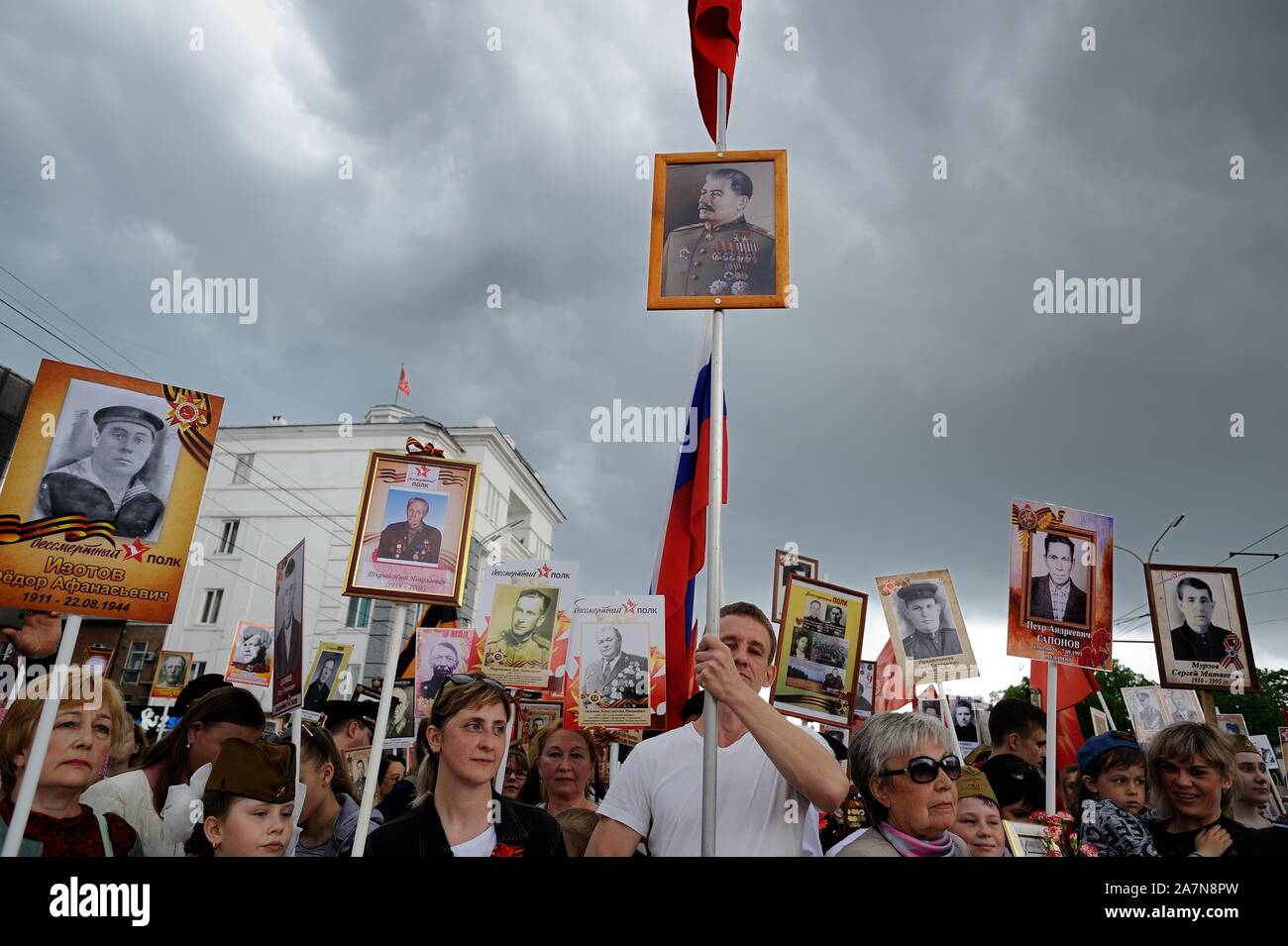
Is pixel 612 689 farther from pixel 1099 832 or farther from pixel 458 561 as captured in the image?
pixel 1099 832

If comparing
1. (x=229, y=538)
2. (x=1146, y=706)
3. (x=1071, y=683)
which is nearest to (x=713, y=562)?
(x=1071, y=683)

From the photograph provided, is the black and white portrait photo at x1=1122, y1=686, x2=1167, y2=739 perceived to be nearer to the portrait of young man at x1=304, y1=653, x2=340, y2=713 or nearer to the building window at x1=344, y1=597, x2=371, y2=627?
the portrait of young man at x1=304, y1=653, x2=340, y2=713

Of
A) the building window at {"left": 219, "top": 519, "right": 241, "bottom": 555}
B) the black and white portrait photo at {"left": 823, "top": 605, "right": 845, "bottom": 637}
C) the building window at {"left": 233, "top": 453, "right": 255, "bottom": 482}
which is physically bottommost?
the black and white portrait photo at {"left": 823, "top": 605, "right": 845, "bottom": 637}

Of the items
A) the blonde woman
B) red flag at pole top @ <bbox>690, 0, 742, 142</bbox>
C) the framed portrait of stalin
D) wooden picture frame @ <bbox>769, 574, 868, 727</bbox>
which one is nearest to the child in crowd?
wooden picture frame @ <bbox>769, 574, 868, 727</bbox>

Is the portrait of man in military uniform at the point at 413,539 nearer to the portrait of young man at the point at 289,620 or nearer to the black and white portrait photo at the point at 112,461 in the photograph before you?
the portrait of young man at the point at 289,620

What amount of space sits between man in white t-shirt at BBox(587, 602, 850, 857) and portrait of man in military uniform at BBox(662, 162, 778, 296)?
1.43m

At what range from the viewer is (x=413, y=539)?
16.1ft

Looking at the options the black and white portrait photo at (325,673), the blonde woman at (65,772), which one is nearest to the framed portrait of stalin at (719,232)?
the blonde woman at (65,772)

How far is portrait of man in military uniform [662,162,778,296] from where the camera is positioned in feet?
12.1

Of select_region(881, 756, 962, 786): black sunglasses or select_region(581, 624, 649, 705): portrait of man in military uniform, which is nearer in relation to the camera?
select_region(881, 756, 962, 786): black sunglasses

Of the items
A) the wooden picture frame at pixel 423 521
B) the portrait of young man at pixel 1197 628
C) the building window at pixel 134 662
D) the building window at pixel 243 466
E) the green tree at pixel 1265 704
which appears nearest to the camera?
the wooden picture frame at pixel 423 521

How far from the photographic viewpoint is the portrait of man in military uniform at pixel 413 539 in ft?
16.0

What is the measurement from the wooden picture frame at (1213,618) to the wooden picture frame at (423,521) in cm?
511

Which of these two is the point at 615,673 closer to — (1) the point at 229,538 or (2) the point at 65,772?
(2) the point at 65,772
